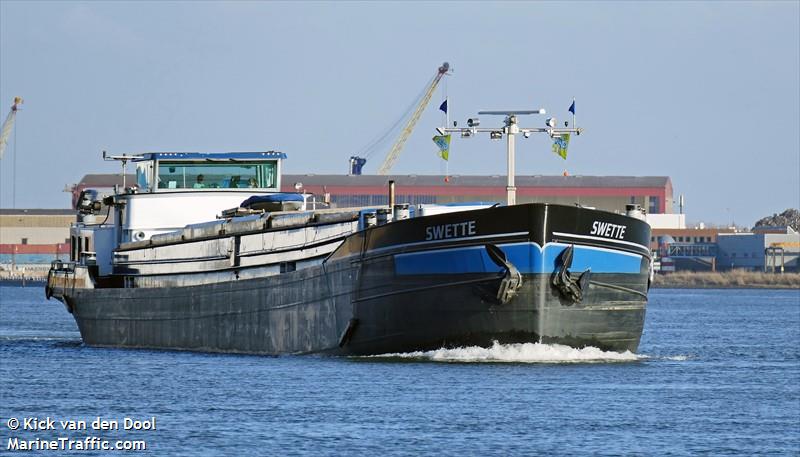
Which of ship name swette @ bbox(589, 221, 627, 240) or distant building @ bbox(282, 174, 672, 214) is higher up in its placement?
distant building @ bbox(282, 174, 672, 214)

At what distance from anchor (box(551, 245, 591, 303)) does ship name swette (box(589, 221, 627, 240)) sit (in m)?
0.97

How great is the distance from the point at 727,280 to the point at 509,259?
151 meters

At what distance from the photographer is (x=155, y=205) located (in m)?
52.0

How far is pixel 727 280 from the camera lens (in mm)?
183875

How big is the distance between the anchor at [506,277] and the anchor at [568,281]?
3.17ft

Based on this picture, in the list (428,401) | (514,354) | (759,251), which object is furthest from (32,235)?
(428,401)

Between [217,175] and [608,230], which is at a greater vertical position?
[217,175]

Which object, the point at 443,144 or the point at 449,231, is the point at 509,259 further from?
the point at 443,144

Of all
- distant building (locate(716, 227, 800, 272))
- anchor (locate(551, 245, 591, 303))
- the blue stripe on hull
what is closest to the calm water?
anchor (locate(551, 245, 591, 303))

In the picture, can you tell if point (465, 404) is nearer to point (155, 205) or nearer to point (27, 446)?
point (27, 446)

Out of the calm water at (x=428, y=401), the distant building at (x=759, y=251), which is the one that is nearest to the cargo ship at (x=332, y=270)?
the calm water at (x=428, y=401)

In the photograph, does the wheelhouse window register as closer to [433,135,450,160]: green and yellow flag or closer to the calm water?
the calm water

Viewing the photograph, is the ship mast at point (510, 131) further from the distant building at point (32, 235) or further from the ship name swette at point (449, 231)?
the distant building at point (32, 235)

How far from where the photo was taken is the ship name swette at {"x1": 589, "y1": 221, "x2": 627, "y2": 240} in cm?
3812
